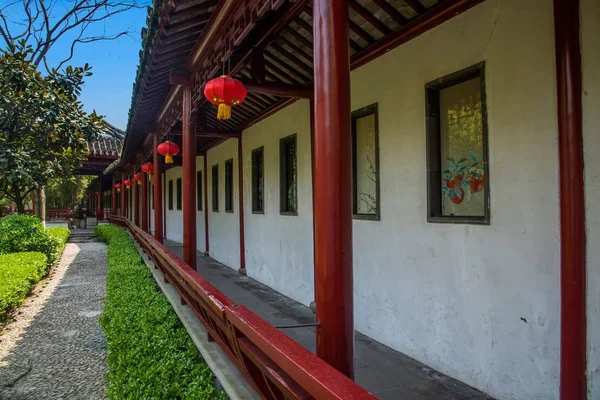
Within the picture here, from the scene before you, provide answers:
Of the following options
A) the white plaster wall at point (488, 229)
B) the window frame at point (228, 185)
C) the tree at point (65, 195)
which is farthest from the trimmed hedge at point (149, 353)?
the tree at point (65, 195)

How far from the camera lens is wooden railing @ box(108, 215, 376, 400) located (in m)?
1.47

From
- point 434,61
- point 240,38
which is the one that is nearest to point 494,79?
point 434,61

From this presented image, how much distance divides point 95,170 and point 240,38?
75.6 feet

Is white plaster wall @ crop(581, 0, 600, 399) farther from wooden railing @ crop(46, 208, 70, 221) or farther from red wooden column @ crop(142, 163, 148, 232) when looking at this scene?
wooden railing @ crop(46, 208, 70, 221)

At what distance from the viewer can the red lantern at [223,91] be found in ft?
12.5

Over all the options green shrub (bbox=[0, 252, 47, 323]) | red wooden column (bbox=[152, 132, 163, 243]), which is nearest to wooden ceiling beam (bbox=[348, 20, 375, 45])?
red wooden column (bbox=[152, 132, 163, 243])

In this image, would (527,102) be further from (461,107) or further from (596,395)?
(596,395)

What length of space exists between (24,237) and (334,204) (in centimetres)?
984

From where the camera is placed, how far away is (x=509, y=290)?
293 cm

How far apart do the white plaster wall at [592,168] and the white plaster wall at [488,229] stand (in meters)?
0.23

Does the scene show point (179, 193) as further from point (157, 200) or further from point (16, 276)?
point (16, 276)

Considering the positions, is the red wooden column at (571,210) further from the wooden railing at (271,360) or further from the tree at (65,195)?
the tree at (65,195)

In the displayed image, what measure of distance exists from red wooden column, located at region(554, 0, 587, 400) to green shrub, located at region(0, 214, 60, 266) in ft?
34.1

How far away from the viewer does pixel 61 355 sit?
15.4ft
